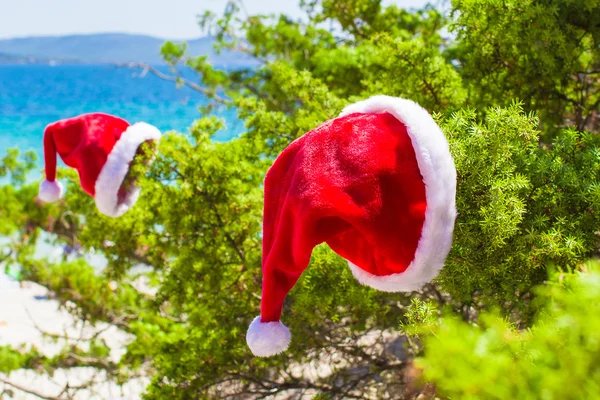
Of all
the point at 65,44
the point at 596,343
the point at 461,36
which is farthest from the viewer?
the point at 65,44

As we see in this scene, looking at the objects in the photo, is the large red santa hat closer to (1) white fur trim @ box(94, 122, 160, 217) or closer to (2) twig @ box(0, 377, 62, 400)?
(1) white fur trim @ box(94, 122, 160, 217)

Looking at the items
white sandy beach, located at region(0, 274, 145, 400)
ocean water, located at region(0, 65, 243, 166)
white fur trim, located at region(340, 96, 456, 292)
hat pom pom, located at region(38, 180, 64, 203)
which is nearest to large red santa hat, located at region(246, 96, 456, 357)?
white fur trim, located at region(340, 96, 456, 292)

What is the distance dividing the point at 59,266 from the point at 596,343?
5600 mm

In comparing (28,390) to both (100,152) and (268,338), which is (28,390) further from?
(268,338)

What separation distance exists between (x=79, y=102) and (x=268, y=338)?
4115 centimetres

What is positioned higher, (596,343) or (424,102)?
(596,343)

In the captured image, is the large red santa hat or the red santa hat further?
the red santa hat

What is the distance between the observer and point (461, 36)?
2814 millimetres

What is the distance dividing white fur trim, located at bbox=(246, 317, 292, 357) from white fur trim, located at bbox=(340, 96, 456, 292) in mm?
435

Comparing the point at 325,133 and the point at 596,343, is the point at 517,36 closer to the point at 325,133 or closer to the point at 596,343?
the point at 325,133

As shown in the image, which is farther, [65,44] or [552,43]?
[65,44]

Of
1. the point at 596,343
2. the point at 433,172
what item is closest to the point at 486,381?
the point at 596,343

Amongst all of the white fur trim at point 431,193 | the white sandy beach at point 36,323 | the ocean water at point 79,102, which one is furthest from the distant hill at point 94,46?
the white fur trim at point 431,193

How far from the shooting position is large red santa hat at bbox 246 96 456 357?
1627 mm
